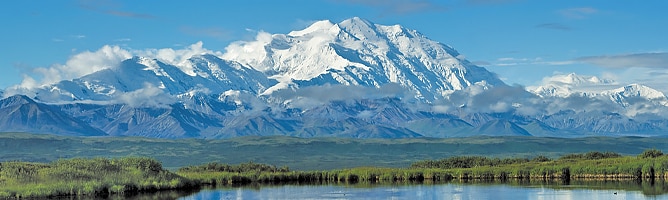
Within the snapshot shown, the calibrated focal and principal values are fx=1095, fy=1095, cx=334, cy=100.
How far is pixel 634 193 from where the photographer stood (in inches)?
3356

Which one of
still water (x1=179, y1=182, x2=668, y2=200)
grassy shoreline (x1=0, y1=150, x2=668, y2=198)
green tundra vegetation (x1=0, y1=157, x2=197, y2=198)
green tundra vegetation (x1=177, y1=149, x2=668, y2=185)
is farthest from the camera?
green tundra vegetation (x1=177, y1=149, x2=668, y2=185)

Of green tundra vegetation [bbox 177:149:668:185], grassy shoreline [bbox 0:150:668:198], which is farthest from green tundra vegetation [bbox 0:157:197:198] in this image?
green tundra vegetation [bbox 177:149:668:185]

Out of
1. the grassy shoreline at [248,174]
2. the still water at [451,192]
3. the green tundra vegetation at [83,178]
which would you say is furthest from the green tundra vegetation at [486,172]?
the green tundra vegetation at [83,178]

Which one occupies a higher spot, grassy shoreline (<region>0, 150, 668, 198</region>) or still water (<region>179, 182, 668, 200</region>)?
grassy shoreline (<region>0, 150, 668, 198</region>)

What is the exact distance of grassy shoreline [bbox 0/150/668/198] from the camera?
9244 centimetres

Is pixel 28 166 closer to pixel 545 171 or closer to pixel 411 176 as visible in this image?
Answer: pixel 411 176

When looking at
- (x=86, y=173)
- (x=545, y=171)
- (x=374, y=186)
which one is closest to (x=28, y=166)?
(x=86, y=173)

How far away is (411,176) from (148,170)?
3647 centimetres

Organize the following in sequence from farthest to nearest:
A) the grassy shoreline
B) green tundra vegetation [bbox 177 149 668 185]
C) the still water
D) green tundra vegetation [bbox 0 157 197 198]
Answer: green tundra vegetation [bbox 177 149 668 185] < the grassy shoreline < green tundra vegetation [bbox 0 157 197 198] < the still water

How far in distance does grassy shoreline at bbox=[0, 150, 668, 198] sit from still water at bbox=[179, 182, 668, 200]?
6217mm

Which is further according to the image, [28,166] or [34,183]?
[28,166]

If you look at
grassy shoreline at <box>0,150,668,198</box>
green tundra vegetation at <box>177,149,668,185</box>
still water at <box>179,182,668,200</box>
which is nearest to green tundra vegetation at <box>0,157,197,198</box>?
grassy shoreline at <box>0,150,668,198</box>

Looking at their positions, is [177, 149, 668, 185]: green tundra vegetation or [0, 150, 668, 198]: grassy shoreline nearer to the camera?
[0, 150, 668, 198]: grassy shoreline

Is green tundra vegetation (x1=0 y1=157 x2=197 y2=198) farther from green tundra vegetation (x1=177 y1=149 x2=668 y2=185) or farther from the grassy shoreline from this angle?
green tundra vegetation (x1=177 y1=149 x2=668 y2=185)
